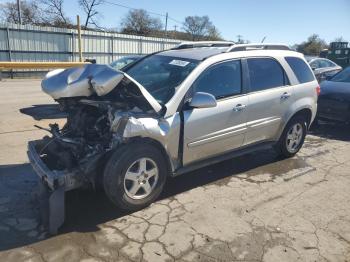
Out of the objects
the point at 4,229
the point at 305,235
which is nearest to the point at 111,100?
the point at 4,229

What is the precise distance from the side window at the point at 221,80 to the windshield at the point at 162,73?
199mm

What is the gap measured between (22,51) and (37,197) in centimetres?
1741

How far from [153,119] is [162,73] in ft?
3.17

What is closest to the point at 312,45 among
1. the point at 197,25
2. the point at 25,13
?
the point at 197,25

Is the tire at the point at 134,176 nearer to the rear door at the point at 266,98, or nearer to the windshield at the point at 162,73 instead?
the windshield at the point at 162,73

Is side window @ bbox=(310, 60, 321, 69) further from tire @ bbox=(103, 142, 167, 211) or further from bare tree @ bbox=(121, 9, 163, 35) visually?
bare tree @ bbox=(121, 9, 163, 35)

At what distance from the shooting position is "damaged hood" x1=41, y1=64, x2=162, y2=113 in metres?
3.79

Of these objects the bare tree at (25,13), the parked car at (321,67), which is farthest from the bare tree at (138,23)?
the parked car at (321,67)

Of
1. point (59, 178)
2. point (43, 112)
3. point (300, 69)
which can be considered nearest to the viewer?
point (59, 178)

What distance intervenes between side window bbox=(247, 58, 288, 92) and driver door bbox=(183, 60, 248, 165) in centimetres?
28

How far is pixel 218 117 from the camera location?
4500mm

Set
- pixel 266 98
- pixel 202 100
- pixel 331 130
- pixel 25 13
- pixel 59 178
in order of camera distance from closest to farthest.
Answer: pixel 59 178 → pixel 202 100 → pixel 266 98 → pixel 331 130 → pixel 25 13

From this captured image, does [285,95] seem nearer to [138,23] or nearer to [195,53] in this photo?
[195,53]

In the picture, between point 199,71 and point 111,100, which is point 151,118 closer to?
point 111,100
